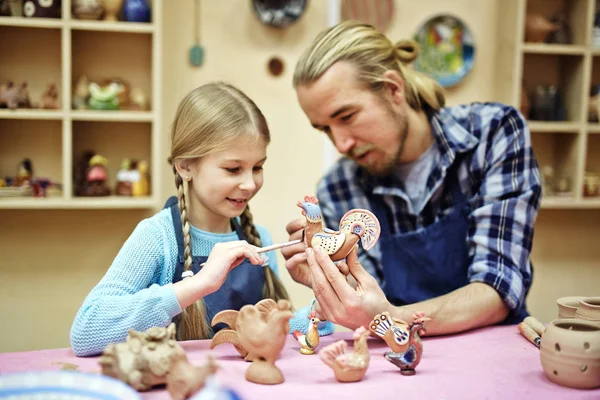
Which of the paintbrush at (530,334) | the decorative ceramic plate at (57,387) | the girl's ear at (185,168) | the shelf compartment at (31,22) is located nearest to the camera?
the decorative ceramic plate at (57,387)

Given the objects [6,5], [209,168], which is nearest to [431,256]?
[209,168]

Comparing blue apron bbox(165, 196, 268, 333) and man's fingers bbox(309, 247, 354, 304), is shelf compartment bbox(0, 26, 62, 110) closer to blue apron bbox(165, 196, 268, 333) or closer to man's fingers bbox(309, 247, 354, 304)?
blue apron bbox(165, 196, 268, 333)

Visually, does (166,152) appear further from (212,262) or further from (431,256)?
(212,262)

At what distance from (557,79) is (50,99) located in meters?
2.33

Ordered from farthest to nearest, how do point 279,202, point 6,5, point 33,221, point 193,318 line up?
point 279,202 < point 33,221 < point 6,5 < point 193,318

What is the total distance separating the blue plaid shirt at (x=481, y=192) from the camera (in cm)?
156

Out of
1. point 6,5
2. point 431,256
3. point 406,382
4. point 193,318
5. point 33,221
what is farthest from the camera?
point 33,221

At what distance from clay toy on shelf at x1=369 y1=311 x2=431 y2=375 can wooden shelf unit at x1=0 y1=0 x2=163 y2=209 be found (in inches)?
60.6

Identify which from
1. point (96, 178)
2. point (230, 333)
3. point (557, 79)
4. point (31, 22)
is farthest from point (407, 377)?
point (557, 79)

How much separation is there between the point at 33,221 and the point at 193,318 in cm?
157

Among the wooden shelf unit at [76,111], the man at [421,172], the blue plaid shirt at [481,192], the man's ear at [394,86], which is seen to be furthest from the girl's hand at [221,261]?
the wooden shelf unit at [76,111]

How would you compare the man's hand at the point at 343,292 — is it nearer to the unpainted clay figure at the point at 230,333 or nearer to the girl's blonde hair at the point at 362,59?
the unpainted clay figure at the point at 230,333

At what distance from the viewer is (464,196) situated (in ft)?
5.76

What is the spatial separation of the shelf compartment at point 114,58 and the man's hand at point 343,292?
1621 millimetres
